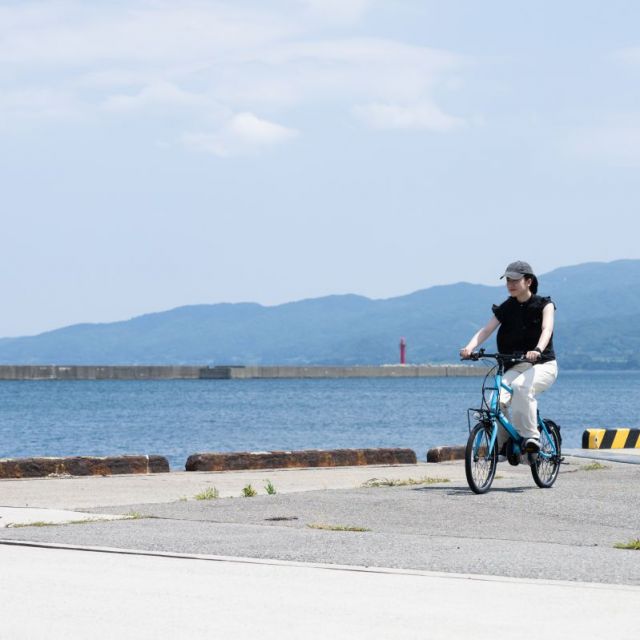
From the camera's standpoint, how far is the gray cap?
12.4m

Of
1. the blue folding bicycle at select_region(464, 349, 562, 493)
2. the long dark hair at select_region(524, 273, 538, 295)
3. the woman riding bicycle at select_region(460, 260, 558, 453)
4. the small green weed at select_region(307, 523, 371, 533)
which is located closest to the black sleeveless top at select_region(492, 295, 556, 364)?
the woman riding bicycle at select_region(460, 260, 558, 453)

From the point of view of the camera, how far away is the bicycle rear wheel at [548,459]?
12.4 meters

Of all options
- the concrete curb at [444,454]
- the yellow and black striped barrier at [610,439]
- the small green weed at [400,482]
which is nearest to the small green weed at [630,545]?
the small green weed at [400,482]

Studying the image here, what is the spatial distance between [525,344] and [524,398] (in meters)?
0.57

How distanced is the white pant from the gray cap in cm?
85

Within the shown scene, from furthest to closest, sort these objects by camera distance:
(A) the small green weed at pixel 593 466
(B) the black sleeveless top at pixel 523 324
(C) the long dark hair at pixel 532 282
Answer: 1. (A) the small green weed at pixel 593 466
2. (C) the long dark hair at pixel 532 282
3. (B) the black sleeveless top at pixel 523 324

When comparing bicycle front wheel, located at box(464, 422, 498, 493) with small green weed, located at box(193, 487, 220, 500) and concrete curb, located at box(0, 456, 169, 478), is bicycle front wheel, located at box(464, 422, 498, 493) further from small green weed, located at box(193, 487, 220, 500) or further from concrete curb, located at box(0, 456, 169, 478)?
concrete curb, located at box(0, 456, 169, 478)

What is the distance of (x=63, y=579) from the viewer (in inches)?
280

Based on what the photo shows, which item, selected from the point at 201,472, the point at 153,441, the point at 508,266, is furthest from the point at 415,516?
the point at 153,441

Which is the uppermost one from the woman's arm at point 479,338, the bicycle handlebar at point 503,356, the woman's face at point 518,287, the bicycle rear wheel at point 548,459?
the woman's face at point 518,287

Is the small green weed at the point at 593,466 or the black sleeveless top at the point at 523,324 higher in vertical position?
the black sleeveless top at the point at 523,324

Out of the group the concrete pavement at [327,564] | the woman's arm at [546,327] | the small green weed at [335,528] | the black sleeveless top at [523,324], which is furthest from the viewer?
the black sleeveless top at [523,324]

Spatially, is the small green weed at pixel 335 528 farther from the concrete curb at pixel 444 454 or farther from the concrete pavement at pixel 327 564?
the concrete curb at pixel 444 454

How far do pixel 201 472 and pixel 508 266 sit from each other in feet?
15.9
